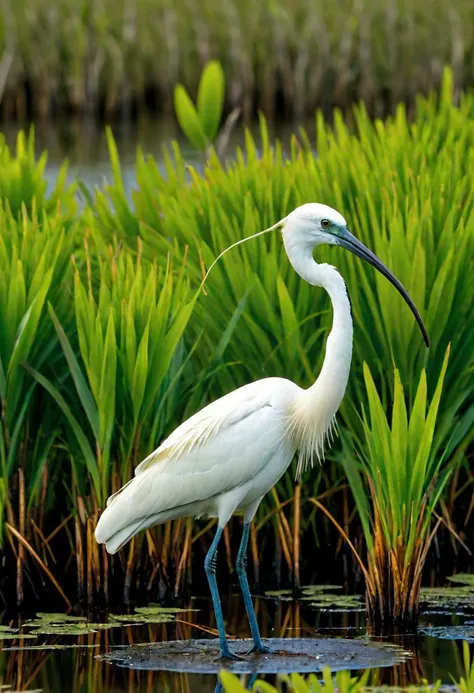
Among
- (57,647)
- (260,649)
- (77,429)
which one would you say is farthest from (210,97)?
(260,649)

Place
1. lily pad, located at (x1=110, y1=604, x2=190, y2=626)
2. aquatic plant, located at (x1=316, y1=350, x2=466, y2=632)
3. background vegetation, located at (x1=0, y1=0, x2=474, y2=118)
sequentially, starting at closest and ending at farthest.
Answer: aquatic plant, located at (x1=316, y1=350, x2=466, y2=632), lily pad, located at (x1=110, y1=604, x2=190, y2=626), background vegetation, located at (x1=0, y1=0, x2=474, y2=118)

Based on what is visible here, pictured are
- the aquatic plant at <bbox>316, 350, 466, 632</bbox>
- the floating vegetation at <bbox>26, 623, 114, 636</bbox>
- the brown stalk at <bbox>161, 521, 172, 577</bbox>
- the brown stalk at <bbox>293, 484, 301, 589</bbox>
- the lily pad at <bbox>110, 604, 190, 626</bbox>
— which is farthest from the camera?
the brown stalk at <bbox>293, 484, 301, 589</bbox>

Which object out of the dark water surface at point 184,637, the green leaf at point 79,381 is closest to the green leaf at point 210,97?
the green leaf at point 79,381

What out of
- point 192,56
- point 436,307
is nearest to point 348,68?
point 192,56

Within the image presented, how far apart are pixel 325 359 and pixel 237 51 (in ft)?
52.0

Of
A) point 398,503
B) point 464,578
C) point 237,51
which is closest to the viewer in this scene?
point 398,503

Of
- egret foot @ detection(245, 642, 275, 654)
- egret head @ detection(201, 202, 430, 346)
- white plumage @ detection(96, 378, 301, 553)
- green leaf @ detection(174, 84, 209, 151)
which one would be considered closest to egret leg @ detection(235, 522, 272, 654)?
egret foot @ detection(245, 642, 275, 654)

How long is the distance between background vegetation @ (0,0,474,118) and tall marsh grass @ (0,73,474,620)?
536 inches

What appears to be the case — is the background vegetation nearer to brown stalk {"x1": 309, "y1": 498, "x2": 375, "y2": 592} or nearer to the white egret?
brown stalk {"x1": 309, "y1": 498, "x2": 375, "y2": 592}

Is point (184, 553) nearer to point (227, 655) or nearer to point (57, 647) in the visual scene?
point (57, 647)

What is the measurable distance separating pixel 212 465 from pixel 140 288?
0.98 metres

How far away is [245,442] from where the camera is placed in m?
4.82

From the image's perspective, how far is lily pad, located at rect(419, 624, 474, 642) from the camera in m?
4.95

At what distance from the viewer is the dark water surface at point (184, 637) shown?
15.1 feet
